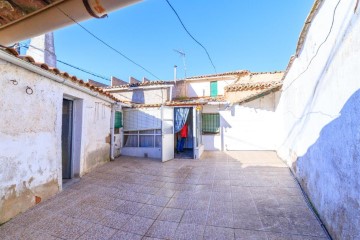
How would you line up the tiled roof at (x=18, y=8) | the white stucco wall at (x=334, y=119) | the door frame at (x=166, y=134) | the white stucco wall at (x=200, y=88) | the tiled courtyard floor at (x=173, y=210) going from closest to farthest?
the tiled roof at (x=18, y=8) → the white stucco wall at (x=334, y=119) → the tiled courtyard floor at (x=173, y=210) → the door frame at (x=166, y=134) → the white stucco wall at (x=200, y=88)

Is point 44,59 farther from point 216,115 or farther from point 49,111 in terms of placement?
point 216,115

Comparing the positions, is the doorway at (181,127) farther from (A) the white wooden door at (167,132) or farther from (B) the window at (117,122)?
(B) the window at (117,122)

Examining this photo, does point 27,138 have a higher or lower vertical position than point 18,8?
lower

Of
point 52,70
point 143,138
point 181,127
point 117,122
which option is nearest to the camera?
point 52,70

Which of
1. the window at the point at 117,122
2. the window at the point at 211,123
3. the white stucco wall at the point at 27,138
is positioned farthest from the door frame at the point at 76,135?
the window at the point at 211,123

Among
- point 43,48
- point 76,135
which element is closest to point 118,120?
point 76,135

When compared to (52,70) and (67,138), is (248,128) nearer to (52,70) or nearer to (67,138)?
(67,138)

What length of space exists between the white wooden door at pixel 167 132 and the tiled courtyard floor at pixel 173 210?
7.78ft

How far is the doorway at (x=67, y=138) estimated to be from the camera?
5.97 metres

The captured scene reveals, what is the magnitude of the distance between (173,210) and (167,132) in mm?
5314

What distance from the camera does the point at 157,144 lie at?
9.31 m

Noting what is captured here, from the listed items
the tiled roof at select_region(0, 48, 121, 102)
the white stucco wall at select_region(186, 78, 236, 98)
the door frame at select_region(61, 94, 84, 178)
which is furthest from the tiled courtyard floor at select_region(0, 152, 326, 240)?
the white stucco wall at select_region(186, 78, 236, 98)

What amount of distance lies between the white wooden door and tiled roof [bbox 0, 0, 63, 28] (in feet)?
22.1

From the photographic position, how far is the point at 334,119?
290 centimetres
